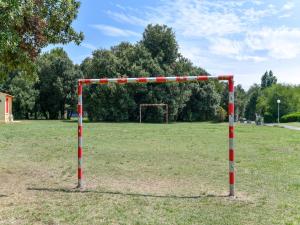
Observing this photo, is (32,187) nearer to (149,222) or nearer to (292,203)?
(149,222)

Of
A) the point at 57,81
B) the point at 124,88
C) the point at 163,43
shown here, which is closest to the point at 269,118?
the point at 163,43

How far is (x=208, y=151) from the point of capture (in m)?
14.0

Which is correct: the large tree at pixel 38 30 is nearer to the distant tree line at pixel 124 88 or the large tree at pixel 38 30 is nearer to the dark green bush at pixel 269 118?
the distant tree line at pixel 124 88

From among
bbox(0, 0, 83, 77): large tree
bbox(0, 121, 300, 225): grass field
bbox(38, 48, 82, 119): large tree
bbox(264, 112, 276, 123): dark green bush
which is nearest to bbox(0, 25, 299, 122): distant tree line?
bbox(38, 48, 82, 119): large tree

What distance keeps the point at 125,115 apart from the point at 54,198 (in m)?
41.7

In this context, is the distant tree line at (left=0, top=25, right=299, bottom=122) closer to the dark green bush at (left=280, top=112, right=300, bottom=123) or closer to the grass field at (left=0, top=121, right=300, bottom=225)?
the dark green bush at (left=280, top=112, right=300, bottom=123)

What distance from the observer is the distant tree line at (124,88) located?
4797cm

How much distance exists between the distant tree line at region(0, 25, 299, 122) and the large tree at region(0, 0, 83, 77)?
37.1m

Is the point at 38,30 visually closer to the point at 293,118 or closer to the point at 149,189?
the point at 149,189

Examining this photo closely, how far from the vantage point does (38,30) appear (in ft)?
25.6

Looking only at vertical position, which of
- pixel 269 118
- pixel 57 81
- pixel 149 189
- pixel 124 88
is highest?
pixel 57 81

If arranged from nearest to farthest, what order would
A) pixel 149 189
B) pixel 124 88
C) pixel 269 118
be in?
pixel 149 189, pixel 124 88, pixel 269 118

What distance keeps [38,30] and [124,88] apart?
129 feet

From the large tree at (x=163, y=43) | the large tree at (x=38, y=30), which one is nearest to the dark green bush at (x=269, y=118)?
the large tree at (x=163, y=43)
